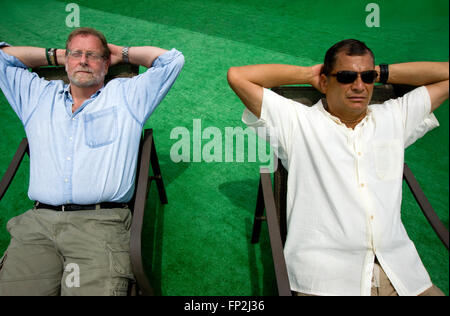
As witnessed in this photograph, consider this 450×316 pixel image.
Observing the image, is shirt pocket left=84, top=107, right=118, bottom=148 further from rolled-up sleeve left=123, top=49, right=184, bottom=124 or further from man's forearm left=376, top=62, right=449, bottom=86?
man's forearm left=376, top=62, right=449, bottom=86

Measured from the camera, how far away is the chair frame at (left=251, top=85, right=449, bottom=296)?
4.44 ft

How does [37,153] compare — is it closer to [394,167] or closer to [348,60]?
[348,60]

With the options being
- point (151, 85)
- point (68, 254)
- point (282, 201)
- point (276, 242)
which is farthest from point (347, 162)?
point (68, 254)

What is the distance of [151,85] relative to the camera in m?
1.89

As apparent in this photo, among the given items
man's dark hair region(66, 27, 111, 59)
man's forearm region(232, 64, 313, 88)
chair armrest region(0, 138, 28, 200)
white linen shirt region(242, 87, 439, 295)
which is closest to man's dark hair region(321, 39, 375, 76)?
man's forearm region(232, 64, 313, 88)

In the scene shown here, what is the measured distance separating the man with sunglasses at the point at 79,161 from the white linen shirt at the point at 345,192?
0.79 metres

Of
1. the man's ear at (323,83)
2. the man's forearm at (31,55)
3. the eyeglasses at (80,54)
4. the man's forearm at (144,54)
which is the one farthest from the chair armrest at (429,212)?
the man's forearm at (31,55)

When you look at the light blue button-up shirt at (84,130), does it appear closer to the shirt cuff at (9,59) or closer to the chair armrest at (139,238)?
the shirt cuff at (9,59)

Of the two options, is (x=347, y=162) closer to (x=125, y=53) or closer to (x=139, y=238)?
(x=139, y=238)

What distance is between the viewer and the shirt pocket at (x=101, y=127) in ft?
5.67

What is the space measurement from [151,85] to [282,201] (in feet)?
3.68

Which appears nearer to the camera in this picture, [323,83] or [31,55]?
[323,83]

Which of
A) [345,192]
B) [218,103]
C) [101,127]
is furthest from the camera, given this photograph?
[218,103]

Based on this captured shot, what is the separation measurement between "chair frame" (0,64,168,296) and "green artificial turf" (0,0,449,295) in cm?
43
